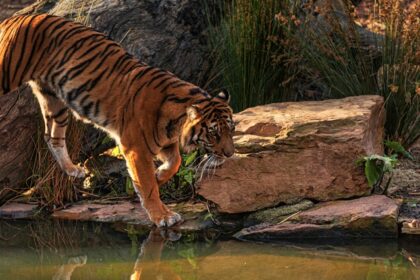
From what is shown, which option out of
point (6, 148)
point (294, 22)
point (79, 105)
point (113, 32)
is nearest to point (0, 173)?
point (6, 148)

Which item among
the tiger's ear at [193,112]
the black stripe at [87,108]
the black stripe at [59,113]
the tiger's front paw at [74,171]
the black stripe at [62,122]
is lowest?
the tiger's front paw at [74,171]

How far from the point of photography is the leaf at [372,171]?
5.48m

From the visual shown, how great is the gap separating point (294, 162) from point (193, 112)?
0.83 m

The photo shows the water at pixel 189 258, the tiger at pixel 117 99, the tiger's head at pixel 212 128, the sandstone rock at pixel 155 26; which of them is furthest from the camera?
the sandstone rock at pixel 155 26

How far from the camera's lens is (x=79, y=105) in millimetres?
5980

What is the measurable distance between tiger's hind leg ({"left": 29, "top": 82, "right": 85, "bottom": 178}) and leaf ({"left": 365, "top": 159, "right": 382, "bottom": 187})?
2221mm

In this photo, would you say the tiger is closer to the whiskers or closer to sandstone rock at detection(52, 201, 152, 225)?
the whiskers

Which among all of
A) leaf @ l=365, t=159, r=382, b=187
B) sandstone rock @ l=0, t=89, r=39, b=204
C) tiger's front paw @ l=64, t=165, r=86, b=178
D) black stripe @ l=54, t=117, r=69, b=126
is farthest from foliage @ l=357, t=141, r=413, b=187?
sandstone rock @ l=0, t=89, r=39, b=204

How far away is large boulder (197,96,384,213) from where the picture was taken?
5.60m

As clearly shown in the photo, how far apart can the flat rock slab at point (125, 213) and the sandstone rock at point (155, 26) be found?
57.8 inches

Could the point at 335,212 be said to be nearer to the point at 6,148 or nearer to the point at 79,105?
the point at 79,105

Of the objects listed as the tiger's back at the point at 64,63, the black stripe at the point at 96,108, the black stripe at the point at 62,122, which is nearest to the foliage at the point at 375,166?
the tiger's back at the point at 64,63

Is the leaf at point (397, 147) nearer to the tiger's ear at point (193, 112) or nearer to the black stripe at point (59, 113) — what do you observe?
the tiger's ear at point (193, 112)

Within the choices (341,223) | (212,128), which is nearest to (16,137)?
(212,128)
